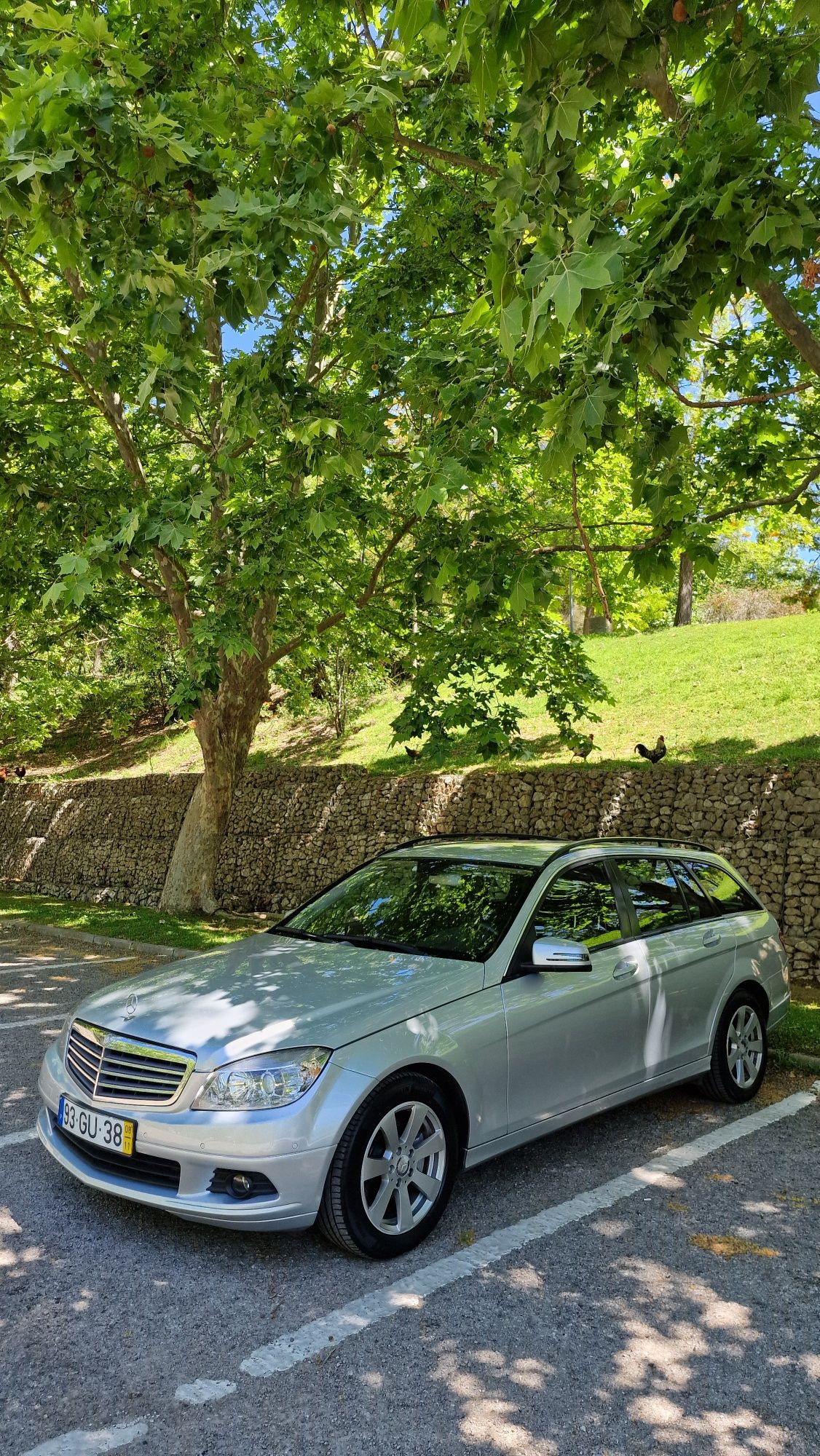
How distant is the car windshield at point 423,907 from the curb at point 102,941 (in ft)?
16.5

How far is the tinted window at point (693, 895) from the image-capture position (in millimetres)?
5766

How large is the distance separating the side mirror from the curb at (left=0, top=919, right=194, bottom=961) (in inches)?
254

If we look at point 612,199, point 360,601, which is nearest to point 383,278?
point 360,601

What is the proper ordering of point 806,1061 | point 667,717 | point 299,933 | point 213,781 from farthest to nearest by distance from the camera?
point 667,717, point 213,781, point 806,1061, point 299,933

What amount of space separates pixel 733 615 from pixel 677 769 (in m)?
42.9

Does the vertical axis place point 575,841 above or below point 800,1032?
above

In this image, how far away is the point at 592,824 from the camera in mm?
13383

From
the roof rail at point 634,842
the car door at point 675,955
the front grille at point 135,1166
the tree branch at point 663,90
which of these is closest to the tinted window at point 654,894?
the car door at point 675,955

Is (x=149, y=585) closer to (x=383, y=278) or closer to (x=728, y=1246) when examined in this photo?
(x=383, y=278)

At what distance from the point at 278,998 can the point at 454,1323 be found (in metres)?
1.41

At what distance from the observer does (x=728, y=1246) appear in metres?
4.00

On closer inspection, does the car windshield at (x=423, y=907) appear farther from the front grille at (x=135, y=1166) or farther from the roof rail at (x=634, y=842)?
the front grille at (x=135, y=1166)

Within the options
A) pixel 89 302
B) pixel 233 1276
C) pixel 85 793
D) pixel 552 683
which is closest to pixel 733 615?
pixel 85 793

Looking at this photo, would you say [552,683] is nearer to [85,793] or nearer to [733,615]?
[85,793]
